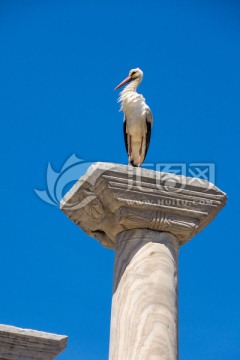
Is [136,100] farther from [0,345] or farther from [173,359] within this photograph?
[173,359]

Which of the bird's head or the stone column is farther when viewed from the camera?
the bird's head

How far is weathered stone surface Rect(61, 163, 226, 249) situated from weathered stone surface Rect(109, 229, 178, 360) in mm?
175

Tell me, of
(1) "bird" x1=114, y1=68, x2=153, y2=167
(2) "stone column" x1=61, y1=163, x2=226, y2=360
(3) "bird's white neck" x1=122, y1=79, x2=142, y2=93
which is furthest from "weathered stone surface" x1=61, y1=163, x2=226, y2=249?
(3) "bird's white neck" x1=122, y1=79, x2=142, y2=93

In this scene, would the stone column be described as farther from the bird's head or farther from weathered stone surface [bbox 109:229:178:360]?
the bird's head

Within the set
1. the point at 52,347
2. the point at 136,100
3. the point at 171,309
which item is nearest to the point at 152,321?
the point at 171,309

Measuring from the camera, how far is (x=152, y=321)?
646cm

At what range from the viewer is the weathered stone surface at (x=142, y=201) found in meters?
6.80

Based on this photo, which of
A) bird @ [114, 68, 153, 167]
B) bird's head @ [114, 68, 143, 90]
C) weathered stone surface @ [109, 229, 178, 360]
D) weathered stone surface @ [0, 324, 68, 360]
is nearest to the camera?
weathered stone surface @ [109, 229, 178, 360]

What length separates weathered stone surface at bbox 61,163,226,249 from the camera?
268 inches

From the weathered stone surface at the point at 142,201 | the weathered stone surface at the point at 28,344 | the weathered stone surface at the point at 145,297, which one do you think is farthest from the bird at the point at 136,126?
the weathered stone surface at the point at 145,297

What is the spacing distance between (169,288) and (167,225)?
2.06 feet

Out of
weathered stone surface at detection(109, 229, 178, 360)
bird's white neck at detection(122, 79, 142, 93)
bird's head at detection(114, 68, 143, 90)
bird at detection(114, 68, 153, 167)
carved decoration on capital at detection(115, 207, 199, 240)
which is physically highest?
bird's head at detection(114, 68, 143, 90)

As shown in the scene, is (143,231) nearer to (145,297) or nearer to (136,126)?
(145,297)

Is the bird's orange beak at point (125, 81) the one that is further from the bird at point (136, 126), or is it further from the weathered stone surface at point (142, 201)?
the weathered stone surface at point (142, 201)
